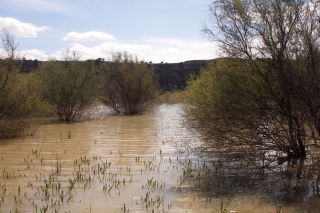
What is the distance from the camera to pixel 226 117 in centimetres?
951

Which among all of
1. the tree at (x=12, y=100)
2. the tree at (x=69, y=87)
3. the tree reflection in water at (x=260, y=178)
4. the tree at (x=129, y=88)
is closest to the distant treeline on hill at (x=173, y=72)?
the tree at (x=129, y=88)

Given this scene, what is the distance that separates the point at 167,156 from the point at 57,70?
1484cm

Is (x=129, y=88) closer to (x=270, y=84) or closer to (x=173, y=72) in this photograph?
(x=270, y=84)

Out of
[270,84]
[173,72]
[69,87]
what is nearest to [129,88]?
[69,87]

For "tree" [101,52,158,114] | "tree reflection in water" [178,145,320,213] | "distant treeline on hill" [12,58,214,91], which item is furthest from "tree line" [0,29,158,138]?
"distant treeline on hill" [12,58,214,91]

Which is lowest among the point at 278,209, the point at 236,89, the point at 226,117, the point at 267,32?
the point at 278,209

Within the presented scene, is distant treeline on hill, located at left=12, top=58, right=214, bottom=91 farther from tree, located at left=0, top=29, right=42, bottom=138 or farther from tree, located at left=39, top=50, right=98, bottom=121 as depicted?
tree, located at left=0, top=29, right=42, bottom=138

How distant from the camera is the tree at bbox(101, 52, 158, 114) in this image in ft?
102

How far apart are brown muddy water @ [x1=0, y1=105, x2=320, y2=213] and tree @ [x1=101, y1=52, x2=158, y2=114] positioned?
17858 mm

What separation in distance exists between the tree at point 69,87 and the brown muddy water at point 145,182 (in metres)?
11.0

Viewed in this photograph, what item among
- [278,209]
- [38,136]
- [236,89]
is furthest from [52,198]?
[38,136]

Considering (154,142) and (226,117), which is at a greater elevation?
(226,117)

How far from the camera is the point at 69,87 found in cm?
2436

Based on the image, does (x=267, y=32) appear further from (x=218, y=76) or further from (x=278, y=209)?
(x=278, y=209)
